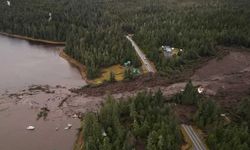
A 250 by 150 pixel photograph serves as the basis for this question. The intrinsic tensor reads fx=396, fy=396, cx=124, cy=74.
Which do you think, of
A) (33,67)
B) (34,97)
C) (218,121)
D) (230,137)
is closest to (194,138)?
(230,137)

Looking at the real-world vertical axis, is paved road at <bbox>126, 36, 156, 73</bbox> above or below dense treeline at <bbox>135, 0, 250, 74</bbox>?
below

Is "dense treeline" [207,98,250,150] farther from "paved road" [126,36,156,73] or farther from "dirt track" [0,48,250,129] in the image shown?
"paved road" [126,36,156,73]

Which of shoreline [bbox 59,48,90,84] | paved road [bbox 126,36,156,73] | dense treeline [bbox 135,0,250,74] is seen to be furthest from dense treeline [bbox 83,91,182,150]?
dense treeline [bbox 135,0,250,74]

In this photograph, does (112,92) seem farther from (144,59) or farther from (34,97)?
(144,59)

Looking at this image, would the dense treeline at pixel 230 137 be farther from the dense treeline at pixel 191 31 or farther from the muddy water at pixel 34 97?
the dense treeline at pixel 191 31

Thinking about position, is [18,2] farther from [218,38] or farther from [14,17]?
[218,38]
